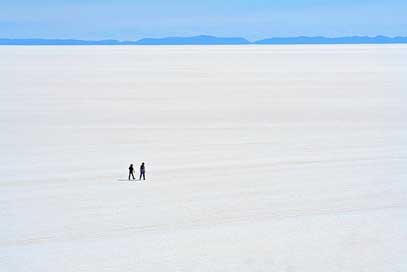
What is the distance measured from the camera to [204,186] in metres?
17.9

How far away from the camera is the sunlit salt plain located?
12688 millimetres

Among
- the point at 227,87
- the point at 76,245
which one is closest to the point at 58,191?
the point at 76,245

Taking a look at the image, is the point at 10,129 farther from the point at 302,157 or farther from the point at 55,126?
the point at 302,157

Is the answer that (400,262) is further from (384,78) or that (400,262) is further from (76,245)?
(384,78)

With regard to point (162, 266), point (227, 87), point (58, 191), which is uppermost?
point (227, 87)

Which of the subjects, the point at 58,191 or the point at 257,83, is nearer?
the point at 58,191

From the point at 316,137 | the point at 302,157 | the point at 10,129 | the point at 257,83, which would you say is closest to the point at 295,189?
the point at 302,157

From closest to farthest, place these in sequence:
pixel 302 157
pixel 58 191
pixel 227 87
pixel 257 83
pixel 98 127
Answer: pixel 58 191
pixel 302 157
pixel 98 127
pixel 227 87
pixel 257 83

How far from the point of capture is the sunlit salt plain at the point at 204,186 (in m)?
12.7

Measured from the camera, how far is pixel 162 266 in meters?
12.0

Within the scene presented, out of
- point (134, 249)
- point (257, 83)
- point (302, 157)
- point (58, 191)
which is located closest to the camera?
point (134, 249)

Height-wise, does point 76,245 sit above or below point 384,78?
below

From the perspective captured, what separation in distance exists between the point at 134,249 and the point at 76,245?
121 centimetres

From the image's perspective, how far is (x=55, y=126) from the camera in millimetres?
28297
